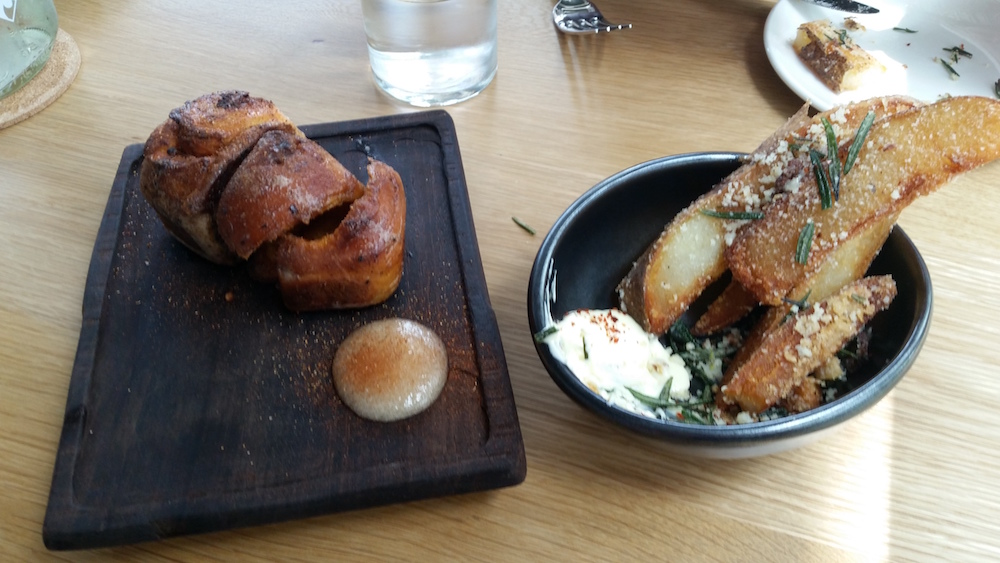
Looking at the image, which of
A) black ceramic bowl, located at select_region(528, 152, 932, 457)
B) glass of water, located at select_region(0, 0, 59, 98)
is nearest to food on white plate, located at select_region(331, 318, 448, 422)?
black ceramic bowl, located at select_region(528, 152, 932, 457)

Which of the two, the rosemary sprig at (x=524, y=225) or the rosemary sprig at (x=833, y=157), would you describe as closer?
the rosemary sprig at (x=833, y=157)

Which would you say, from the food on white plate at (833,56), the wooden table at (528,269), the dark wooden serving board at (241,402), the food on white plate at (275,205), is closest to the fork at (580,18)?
the wooden table at (528,269)

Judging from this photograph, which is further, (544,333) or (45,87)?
(45,87)

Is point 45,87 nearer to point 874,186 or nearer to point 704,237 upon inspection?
point 704,237

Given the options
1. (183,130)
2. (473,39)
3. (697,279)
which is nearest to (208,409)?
(183,130)

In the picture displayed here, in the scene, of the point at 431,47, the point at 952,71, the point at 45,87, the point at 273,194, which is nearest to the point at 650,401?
the point at 273,194

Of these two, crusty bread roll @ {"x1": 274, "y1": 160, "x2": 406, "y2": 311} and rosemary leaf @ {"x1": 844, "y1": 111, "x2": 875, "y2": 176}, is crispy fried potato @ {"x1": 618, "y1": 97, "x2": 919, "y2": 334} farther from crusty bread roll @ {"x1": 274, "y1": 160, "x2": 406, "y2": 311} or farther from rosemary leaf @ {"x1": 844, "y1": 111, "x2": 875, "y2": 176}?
crusty bread roll @ {"x1": 274, "y1": 160, "x2": 406, "y2": 311}

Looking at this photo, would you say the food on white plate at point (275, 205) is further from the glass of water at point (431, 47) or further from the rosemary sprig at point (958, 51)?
the rosemary sprig at point (958, 51)

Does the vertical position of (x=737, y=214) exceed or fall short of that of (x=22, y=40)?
it exceeds it
